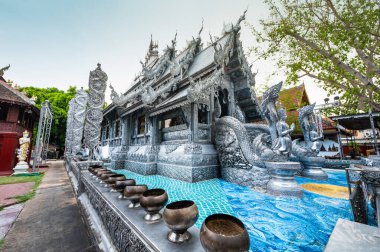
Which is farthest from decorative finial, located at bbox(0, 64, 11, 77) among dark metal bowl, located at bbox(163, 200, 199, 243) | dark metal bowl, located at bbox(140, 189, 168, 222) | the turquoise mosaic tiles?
dark metal bowl, located at bbox(163, 200, 199, 243)

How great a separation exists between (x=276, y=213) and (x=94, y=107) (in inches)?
260

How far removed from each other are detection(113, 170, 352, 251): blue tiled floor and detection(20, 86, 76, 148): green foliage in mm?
28547

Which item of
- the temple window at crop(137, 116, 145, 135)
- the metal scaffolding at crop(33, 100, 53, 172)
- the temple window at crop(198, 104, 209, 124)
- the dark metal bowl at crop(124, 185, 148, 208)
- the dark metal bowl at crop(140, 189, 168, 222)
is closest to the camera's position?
the dark metal bowl at crop(140, 189, 168, 222)

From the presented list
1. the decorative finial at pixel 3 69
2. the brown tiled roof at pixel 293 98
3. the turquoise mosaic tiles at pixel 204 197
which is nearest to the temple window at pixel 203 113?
the turquoise mosaic tiles at pixel 204 197

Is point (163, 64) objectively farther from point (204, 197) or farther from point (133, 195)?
point (133, 195)

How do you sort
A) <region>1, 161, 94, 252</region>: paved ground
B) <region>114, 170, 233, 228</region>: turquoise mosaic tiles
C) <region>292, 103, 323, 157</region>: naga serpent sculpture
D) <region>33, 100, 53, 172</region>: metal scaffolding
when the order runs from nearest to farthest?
<region>1, 161, 94, 252</region>: paved ground
<region>114, 170, 233, 228</region>: turquoise mosaic tiles
<region>292, 103, 323, 157</region>: naga serpent sculpture
<region>33, 100, 53, 172</region>: metal scaffolding

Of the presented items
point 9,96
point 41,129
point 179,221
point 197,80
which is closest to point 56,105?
point 9,96

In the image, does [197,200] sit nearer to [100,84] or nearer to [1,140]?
[100,84]

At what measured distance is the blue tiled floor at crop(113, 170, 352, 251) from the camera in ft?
7.19

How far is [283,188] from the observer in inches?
160

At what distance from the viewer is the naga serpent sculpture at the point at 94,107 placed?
19.6 feet

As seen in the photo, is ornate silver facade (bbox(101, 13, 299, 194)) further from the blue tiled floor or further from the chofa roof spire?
Result: the chofa roof spire

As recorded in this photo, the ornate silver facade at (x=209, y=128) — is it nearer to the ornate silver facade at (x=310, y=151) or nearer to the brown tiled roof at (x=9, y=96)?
the ornate silver facade at (x=310, y=151)

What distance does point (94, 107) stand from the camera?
6137 mm
